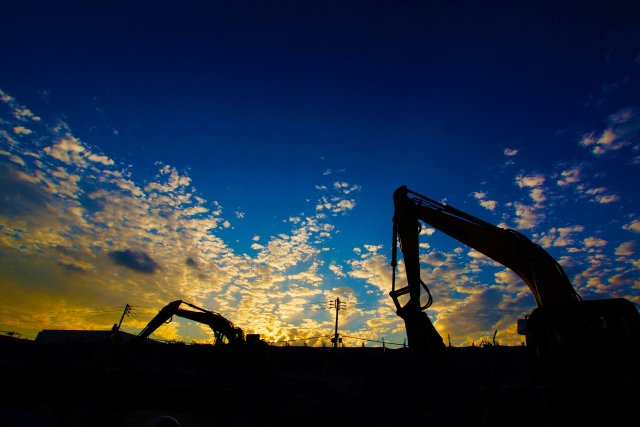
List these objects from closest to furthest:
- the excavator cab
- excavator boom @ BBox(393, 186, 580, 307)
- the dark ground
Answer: the dark ground, the excavator cab, excavator boom @ BBox(393, 186, 580, 307)

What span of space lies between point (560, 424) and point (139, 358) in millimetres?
40290

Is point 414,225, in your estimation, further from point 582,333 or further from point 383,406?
point 383,406

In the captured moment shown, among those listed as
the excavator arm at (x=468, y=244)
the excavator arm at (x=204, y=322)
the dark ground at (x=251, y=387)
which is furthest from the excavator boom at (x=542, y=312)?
the excavator arm at (x=204, y=322)

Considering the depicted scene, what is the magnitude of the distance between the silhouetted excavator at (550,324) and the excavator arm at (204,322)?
1829cm

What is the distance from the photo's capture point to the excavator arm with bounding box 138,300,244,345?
2423 cm

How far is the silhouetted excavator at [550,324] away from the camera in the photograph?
2.96m

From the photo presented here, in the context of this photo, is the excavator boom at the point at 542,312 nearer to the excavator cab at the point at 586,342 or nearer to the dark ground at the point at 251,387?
the excavator cab at the point at 586,342

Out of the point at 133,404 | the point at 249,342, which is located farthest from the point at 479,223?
the point at 249,342

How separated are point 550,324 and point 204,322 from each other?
24.5 metres

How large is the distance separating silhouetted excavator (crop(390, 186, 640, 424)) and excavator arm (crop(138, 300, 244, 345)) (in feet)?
60.0

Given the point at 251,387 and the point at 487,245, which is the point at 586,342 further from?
the point at 251,387

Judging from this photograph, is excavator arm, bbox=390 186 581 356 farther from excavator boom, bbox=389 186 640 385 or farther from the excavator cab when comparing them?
the excavator cab

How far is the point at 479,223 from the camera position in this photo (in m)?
12.8

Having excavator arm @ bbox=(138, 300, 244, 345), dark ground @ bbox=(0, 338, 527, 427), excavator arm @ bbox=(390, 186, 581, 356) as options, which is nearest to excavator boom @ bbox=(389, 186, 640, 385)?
excavator arm @ bbox=(390, 186, 581, 356)
